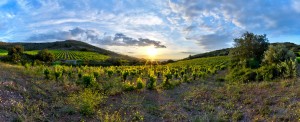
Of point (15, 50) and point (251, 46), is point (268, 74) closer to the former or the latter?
point (251, 46)

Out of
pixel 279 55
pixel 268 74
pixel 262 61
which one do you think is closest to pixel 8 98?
pixel 268 74

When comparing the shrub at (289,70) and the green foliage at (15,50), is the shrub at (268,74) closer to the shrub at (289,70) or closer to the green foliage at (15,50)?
the shrub at (289,70)

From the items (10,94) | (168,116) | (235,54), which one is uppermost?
(235,54)

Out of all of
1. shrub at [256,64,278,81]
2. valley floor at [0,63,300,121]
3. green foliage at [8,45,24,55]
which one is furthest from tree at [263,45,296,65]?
green foliage at [8,45,24,55]

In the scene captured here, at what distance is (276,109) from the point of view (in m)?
13.6

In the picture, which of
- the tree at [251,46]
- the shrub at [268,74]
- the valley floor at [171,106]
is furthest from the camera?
the tree at [251,46]

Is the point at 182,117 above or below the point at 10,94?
below

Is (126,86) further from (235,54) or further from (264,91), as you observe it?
(235,54)

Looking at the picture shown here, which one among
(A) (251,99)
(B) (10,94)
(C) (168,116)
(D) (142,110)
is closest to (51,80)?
(B) (10,94)

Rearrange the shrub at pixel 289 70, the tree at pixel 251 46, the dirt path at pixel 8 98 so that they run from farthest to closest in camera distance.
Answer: the tree at pixel 251 46 < the shrub at pixel 289 70 < the dirt path at pixel 8 98

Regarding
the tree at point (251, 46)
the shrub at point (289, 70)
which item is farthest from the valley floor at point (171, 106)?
the tree at point (251, 46)

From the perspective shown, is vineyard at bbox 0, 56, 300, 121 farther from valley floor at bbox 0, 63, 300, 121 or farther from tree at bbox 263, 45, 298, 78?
tree at bbox 263, 45, 298, 78

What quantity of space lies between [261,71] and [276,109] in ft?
47.3

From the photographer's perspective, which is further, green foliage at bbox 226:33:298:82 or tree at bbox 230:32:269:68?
tree at bbox 230:32:269:68
